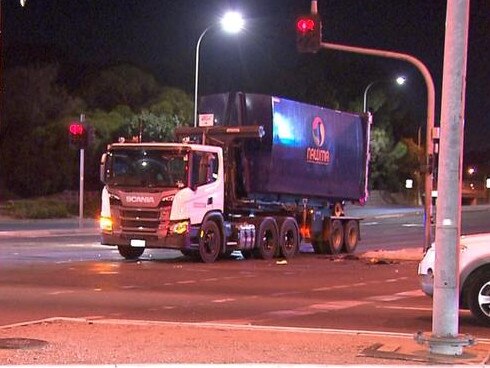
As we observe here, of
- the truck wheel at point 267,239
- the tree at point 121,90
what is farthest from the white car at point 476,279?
the tree at point 121,90

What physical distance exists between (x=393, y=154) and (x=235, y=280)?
61.0 meters

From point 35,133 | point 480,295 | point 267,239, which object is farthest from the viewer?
point 35,133

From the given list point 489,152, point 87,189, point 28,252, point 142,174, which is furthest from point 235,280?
point 489,152

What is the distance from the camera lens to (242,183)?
82.5 ft

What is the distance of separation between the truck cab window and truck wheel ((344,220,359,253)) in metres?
7.35

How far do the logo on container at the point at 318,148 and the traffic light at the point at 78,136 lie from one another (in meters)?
10.7

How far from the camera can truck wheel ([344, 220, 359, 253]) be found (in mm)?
29812

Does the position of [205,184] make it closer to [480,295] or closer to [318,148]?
[318,148]

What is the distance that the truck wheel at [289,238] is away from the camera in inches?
1054

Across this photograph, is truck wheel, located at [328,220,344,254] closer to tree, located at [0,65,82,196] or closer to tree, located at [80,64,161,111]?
tree, located at [0,65,82,196]

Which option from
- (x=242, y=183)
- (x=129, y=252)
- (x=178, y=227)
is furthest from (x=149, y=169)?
(x=242, y=183)

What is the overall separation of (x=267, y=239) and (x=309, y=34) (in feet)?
22.0

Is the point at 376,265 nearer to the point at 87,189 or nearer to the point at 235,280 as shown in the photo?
the point at 235,280

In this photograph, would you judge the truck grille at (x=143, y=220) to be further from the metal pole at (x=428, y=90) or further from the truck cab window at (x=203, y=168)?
the metal pole at (x=428, y=90)
